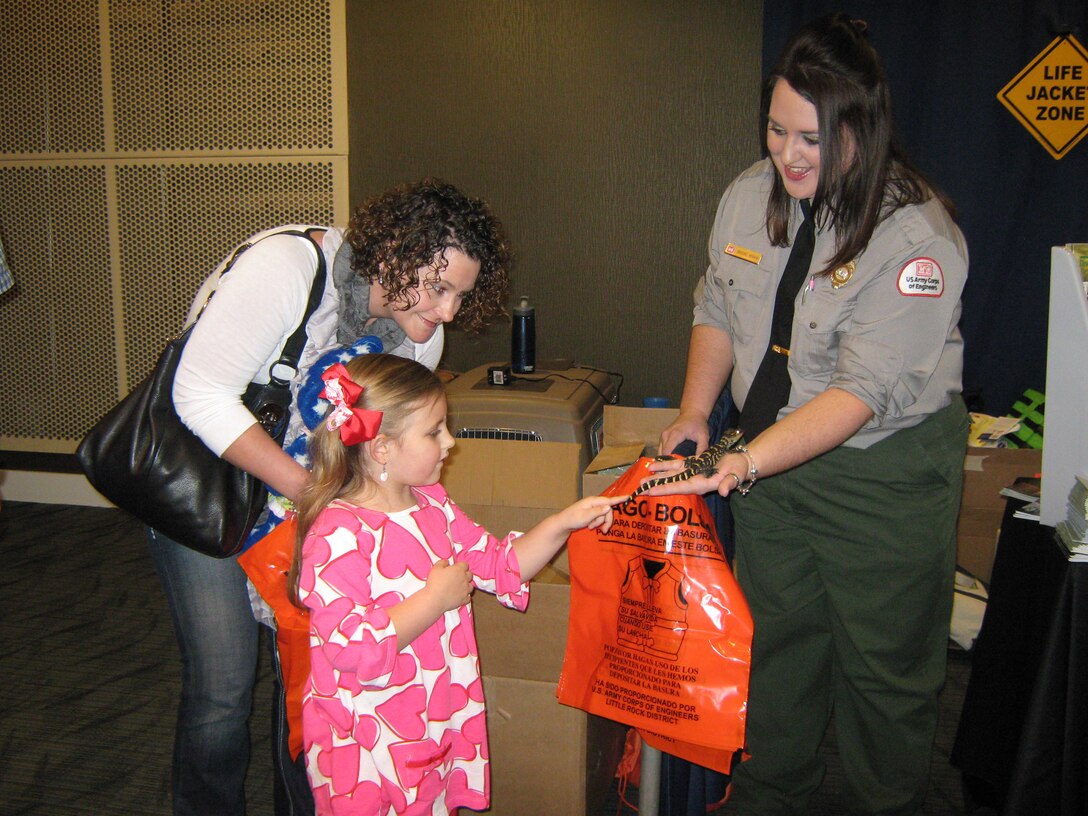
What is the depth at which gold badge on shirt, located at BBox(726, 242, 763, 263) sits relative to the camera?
5.29 ft

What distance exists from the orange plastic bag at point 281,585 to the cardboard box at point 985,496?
2.29 meters

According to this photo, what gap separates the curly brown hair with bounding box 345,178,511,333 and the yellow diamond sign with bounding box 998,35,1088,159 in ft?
8.16

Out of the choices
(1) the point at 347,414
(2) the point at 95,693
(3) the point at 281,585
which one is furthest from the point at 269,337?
(2) the point at 95,693

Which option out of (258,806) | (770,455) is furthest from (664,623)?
(258,806)

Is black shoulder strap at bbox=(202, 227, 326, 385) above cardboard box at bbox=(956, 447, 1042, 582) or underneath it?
above

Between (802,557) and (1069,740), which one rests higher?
(802,557)

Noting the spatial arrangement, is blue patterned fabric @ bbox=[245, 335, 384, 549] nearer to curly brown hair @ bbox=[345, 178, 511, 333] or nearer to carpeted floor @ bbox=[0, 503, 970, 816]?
curly brown hair @ bbox=[345, 178, 511, 333]

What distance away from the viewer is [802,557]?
1.65 meters

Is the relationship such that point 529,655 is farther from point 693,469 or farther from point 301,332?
point 301,332

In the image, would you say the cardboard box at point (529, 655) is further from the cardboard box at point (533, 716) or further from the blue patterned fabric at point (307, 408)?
the blue patterned fabric at point (307, 408)

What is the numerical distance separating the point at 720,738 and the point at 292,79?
10.5ft

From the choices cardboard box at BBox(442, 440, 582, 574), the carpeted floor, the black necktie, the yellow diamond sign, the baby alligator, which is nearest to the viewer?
the baby alligator

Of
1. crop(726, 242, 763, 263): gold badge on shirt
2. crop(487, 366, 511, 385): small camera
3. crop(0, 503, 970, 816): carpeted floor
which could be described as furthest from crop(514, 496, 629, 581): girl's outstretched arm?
crop(487, 366, 511, 385): small camera

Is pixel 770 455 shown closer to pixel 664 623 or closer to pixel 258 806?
pixel 664 623
